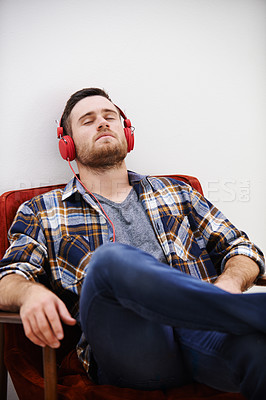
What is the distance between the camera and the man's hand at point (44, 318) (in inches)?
33.3

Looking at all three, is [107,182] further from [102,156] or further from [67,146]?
[67,146]

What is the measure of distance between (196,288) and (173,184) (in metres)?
0.89

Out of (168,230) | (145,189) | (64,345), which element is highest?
(145,189)

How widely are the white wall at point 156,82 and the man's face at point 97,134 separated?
0.20 metres

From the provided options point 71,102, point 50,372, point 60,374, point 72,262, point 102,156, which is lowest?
point 60,374

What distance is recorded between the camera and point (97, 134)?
1576 mm

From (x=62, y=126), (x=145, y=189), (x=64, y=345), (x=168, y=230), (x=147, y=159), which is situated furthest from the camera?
(x=147, y=159)

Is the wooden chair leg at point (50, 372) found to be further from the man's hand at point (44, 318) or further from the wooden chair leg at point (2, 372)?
the wooden chair leg at point (2, 372)

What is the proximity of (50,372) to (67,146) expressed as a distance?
952 millimetres

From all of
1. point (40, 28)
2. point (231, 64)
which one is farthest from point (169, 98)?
point (40, 28)

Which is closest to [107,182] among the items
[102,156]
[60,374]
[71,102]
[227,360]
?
[102,156]

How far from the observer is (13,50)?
5.62ft

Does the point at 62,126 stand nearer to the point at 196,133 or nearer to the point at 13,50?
the point at 13,50

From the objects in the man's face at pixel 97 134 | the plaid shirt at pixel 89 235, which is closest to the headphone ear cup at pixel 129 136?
the man's face at pixel 97 134
